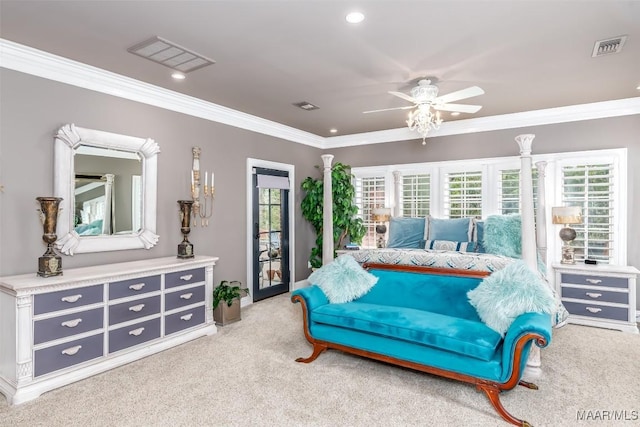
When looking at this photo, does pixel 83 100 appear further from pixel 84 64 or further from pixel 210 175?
pixel 210 175

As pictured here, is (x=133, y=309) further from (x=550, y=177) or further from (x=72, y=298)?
(x=550, y=177)

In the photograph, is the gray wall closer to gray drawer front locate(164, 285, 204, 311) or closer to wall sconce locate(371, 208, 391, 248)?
gray drawer front locate(164, 285, 204, 311)

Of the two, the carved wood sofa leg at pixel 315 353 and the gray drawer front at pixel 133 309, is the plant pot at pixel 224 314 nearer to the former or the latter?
the gray drawer front at pixel 133 309

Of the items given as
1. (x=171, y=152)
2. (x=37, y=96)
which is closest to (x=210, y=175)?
(x=171, y=152)

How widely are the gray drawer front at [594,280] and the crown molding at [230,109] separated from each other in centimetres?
202

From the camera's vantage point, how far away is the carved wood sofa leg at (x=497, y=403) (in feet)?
7.79

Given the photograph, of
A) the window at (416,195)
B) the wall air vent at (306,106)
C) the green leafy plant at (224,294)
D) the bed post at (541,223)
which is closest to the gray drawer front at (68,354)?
the green leafy plant at (224,294)

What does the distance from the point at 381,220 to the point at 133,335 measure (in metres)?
3.76

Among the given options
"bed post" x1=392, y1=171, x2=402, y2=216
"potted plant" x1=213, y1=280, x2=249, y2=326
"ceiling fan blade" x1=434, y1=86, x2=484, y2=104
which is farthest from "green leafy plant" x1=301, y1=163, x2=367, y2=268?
"ceiling fan blade" x1=434, y1=86, x2=484, y2=104

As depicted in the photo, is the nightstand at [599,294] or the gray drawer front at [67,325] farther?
the nightstand at [599,294]

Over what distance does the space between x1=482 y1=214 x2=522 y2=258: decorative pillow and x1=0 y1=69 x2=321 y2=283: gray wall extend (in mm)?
3020

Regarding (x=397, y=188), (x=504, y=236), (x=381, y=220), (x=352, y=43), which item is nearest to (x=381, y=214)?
(x=381, y=220)

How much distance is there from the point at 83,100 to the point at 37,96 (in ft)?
1.20

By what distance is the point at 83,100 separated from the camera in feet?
11.4
